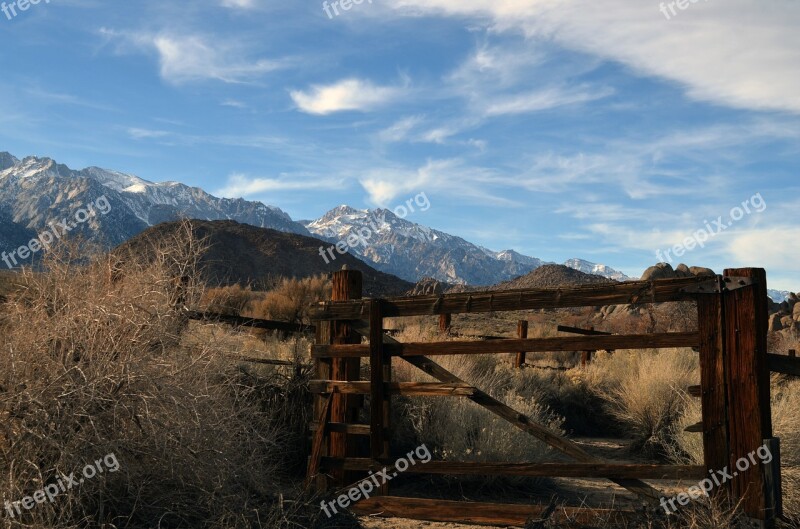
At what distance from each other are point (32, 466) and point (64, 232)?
2174mm

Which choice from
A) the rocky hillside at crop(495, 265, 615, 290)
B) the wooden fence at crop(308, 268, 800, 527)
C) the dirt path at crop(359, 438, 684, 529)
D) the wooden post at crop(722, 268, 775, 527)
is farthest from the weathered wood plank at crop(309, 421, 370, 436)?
the rocky hillside at crop(495, 265, 615, 290)

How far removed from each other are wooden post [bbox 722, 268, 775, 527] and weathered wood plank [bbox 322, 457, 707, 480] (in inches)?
11.8

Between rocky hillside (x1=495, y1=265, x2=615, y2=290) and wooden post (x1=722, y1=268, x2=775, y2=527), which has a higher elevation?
rocky hillside (x1=495, y1=265, x2=615, y2=290)

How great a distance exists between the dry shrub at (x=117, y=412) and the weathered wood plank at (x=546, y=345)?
5.00ft

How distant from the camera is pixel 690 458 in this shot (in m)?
9.46

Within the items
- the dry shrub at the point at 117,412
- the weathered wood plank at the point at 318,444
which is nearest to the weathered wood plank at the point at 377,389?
the weathered wood plank at the point at 318,444

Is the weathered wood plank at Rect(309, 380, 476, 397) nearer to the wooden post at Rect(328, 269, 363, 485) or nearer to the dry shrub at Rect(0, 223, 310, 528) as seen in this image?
the wooden post at Rect(328, 269, 363, 485)

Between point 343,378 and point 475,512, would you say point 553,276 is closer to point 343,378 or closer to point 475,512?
point 343,378

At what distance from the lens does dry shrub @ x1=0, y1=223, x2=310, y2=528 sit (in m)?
4.91

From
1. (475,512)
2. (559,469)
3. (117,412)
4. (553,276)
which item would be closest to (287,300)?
(475,512)

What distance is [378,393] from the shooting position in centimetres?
677

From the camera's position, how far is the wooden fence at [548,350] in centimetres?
543

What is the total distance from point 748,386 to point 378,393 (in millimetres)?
3033

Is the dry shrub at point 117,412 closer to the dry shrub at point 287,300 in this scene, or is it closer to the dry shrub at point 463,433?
the dry shrub at point 463,433
